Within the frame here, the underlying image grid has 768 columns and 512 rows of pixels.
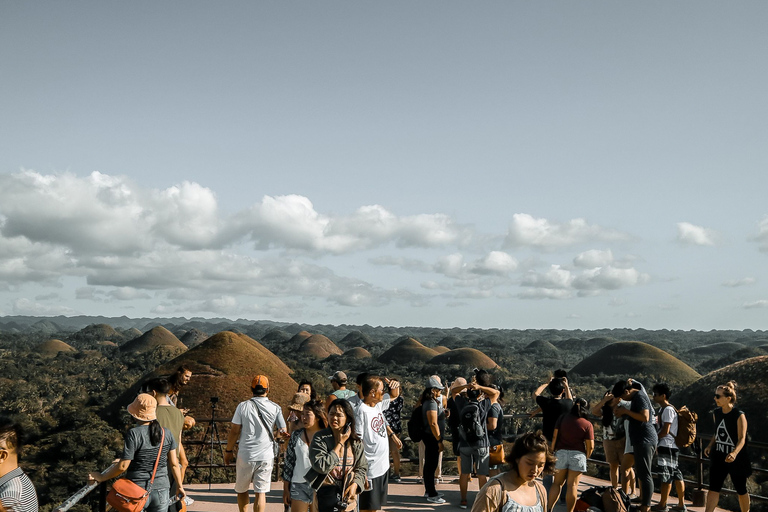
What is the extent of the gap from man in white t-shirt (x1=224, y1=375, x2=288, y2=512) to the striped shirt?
2479 mm

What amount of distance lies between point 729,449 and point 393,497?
3.78 metres

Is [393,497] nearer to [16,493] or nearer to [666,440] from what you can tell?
[666,440]

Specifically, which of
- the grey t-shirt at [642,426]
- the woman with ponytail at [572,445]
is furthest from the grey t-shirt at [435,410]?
the grey t-shirt at [642,426]

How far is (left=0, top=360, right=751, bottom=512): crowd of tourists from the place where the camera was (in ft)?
11.6

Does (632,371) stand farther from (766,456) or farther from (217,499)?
(217,499)

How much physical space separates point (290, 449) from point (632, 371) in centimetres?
8483

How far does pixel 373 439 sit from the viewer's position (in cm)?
495

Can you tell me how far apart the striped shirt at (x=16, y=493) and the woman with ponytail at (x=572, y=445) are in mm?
4378

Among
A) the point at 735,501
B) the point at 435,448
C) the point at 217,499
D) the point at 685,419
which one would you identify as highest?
the point at 685,419

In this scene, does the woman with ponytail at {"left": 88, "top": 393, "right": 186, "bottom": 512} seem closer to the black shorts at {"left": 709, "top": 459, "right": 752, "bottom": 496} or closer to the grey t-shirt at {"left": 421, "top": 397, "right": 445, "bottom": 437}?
the grey t-shirt at {"left": 421, "top": 397, "right": 445, "bottom": 437}

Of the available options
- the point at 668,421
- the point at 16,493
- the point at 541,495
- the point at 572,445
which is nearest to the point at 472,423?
the point at 572,445

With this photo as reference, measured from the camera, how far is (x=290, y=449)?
4.68m

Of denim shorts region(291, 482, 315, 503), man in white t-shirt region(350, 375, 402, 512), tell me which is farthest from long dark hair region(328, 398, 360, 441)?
denim shorts region(291, 482, 315, 503)

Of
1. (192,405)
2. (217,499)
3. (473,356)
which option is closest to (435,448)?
(217,499)
